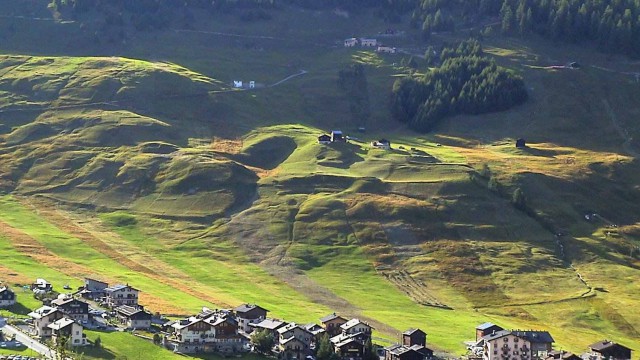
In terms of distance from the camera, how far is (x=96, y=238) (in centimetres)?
18275

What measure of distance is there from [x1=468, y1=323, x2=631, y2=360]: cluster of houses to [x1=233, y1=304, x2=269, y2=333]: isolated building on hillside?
74.9ft

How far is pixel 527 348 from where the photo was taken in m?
133

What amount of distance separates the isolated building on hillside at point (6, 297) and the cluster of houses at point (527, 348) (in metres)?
48.2

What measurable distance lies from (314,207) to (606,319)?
168ft

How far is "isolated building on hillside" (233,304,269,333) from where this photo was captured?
137750 mm

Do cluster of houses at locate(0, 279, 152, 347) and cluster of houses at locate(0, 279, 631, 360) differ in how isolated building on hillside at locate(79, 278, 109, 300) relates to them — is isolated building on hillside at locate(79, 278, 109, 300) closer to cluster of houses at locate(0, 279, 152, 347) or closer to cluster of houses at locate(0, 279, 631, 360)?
cluster of houses at locate(0, 279, 152, 347)

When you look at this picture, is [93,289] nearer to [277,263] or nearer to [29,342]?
[29,342]

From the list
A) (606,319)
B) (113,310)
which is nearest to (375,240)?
(606,319)

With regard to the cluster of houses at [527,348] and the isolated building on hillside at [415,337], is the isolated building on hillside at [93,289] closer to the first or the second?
the isolated building on hillside at [415,337]

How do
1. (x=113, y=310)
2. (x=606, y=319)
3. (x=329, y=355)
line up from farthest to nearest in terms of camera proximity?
(x=606, y=319) < (x=113, y=310) < (x=329, y=355)

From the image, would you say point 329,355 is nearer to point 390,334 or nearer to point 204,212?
point 390,334

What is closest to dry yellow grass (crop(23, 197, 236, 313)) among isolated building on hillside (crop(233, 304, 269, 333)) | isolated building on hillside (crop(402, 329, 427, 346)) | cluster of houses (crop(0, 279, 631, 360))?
isolated building on hillside (crop(233, 304, 269, 333))

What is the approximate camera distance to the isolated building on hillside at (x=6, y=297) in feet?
443

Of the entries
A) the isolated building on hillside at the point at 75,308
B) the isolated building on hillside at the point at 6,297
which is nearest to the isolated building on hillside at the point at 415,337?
the isolated building on hillside at the point at 75,308
